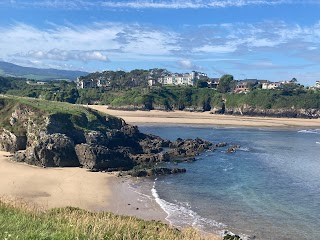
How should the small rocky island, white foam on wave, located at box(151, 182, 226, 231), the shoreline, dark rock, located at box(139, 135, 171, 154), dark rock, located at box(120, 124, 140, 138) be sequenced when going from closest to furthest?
1. white foam on wave, located at box(151, 182, 226, 231)
2. the shoreline
3. the small rocky island
4. dark rock, located at box(139, 135, 171, 154)
5. dark rock, located at box(120, 124, 140, 138)

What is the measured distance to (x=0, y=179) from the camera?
31531 mm

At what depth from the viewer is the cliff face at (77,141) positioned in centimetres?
3738

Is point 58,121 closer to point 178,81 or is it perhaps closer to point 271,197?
point 271,197

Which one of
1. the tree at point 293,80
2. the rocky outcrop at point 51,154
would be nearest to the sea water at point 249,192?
the rocky outcrop at point 51,154

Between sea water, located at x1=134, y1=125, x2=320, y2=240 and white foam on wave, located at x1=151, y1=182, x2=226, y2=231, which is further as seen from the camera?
sea water, located at x1=134, y1=125, x2=320, y2=240

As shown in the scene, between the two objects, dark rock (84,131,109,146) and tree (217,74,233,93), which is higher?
tree (217,74,233,93)

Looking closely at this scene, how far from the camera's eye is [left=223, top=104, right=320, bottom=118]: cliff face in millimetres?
101562

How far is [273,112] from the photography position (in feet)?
341

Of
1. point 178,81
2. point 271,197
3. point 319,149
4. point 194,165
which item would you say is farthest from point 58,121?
point 178,81

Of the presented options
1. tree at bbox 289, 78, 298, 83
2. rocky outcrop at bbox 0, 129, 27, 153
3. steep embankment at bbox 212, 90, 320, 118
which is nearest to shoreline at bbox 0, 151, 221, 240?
rocky outcrop at bbox 0, 129, 27, 153

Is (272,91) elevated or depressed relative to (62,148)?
elevated

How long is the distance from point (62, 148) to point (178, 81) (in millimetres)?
145754

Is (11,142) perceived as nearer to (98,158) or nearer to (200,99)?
(98,158)

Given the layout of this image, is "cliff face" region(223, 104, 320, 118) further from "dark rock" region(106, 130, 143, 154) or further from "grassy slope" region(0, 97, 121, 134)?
"dark rock" region(106, 130, 143, 154)
